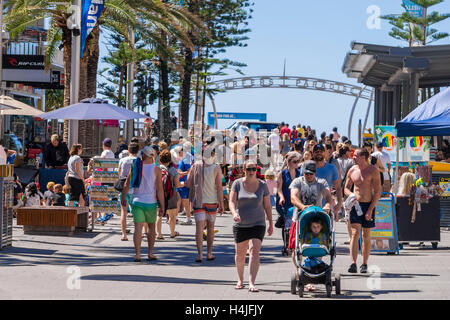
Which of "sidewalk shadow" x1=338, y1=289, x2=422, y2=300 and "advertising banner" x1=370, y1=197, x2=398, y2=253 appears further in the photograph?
"advertising banner" x1=370, y1=197, x2=398, y2=253

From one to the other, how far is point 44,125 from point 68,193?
115 feet

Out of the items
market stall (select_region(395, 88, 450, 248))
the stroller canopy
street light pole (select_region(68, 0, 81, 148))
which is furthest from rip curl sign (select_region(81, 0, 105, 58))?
the stroller canopy

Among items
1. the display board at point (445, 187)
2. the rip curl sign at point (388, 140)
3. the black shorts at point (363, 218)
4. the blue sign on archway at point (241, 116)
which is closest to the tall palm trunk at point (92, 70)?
the rip curl sign at point (388, 140)

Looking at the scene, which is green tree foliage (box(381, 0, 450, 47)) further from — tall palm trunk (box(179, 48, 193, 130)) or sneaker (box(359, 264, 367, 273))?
sneaker (box(359, 264, 367, 273))

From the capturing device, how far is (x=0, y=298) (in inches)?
388

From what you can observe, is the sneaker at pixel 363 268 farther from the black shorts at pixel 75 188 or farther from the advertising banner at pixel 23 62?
the advertising banner at pixel 23 62

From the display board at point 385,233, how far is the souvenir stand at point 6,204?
6200mm

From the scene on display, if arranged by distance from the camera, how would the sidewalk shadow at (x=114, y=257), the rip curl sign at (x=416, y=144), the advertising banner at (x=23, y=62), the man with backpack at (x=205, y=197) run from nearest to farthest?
the sidewalk shadow at (x=114, y=257) < the man with backpack at (x=205, y=197) < the rip curl sign at (x=416, y=144) < the advertising banner at (x=23, y=62)

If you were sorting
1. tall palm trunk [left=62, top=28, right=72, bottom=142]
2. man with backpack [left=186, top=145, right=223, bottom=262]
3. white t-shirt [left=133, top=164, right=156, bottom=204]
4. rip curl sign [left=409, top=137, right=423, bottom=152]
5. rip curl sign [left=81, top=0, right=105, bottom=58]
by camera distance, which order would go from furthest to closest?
tall palm trunk [left=62, top=28, right=72, bottom=142]
rip curl sign [left=81, top=0, right=105, bottom=58]
rip curl sign [left=409, top=137, right=423, bottom=152]
man with backpack [left=186, top=145, right=223, bottom=262]
white t-shirt [left=133, top=164, right=156, bottom=204]

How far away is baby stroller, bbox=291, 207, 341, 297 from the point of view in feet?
33.8

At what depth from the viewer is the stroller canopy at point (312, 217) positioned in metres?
10.3

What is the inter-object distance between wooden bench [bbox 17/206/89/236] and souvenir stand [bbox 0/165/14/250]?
2.05m
